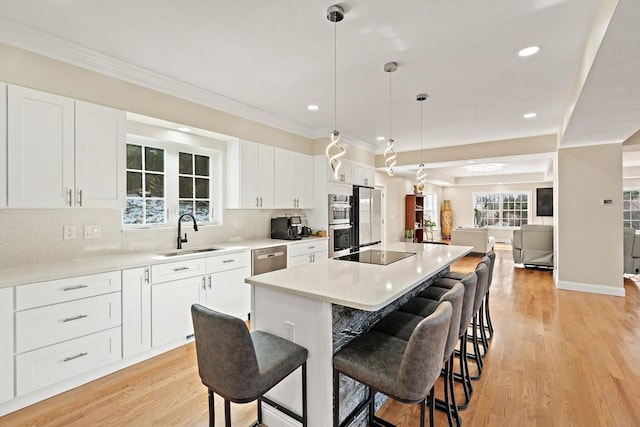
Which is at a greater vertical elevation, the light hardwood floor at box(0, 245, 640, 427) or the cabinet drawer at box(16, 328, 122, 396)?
the cabinet drawer at box(16, 328, 122, 396)

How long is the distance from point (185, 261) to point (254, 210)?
158 cm

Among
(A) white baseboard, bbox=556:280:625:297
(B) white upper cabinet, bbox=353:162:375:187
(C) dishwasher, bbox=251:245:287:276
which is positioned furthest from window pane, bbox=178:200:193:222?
(A) white baseboard, bbox=556:280:625:297

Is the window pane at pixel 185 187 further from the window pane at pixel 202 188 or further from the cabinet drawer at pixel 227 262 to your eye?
the cabinet drawer at pixel 227 262

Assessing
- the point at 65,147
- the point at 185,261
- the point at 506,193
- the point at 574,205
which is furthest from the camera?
the point at 506,193

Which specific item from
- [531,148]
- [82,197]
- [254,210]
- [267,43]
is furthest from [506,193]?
[82,197]

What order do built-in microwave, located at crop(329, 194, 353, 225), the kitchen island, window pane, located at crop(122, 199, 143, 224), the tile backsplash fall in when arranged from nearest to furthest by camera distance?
the kitchen island < the tile backsplash < window pane, located at crop(122, 199, 143, 224) < built-in microwave, located at crop(329, 194, 353, 225)

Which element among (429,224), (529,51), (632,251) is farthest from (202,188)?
(429,224)

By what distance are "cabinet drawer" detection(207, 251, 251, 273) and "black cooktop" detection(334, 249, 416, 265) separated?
128 cm

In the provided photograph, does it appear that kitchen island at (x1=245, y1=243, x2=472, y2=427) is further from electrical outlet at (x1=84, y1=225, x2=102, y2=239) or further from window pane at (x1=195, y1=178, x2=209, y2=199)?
window pane at (x1=195, y1=178, x2=209, y2=199)

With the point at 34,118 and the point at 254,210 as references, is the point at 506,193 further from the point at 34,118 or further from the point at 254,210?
the point at 34,118

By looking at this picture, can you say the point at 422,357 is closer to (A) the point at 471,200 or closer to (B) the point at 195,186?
(B) the point at 195,186

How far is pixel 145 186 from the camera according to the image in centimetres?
331

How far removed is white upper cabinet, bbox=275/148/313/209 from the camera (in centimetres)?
438

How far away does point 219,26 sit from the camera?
2.18m
